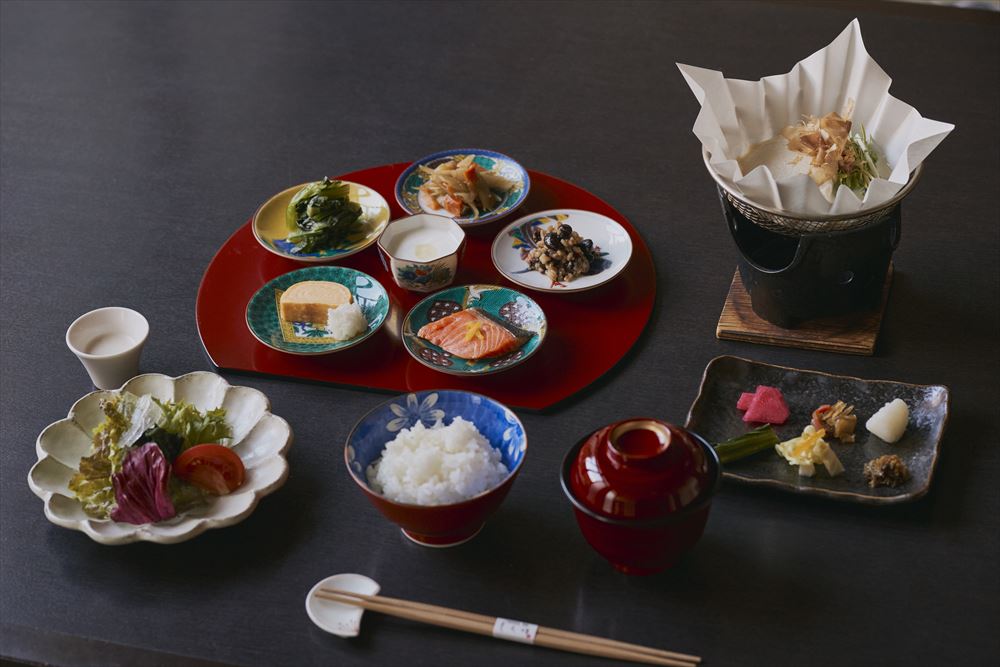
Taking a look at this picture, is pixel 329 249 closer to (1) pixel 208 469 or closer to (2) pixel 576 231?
(2) pixel 576 231

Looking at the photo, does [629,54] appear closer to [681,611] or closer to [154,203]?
[154,203]

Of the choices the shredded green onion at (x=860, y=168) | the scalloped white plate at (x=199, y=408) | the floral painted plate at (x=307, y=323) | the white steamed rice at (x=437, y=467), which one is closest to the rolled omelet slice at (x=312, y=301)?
the floral painted plate at (x=307, y=323)

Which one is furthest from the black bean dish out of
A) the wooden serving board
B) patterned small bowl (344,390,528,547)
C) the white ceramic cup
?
the white ceramic cup

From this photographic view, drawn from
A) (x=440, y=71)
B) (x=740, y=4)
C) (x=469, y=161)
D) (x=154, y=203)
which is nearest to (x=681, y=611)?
(x=469, y=161)

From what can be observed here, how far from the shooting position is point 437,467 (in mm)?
1463

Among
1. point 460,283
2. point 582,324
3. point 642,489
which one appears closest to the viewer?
point 642,489

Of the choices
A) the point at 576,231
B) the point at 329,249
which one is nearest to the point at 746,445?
the point at 576,231

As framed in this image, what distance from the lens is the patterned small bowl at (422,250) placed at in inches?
77.6

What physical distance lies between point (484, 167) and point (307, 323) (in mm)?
609

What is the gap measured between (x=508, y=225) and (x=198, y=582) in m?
0.99

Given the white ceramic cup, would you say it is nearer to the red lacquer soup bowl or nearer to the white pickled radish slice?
the red lacquer soup bowl

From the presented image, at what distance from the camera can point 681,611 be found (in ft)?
4.58

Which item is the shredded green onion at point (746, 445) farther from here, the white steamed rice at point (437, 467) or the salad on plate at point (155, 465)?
→ the salad on plate at point (155, 465)

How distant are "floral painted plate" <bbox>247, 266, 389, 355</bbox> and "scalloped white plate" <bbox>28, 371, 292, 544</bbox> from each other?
0.64 ft
